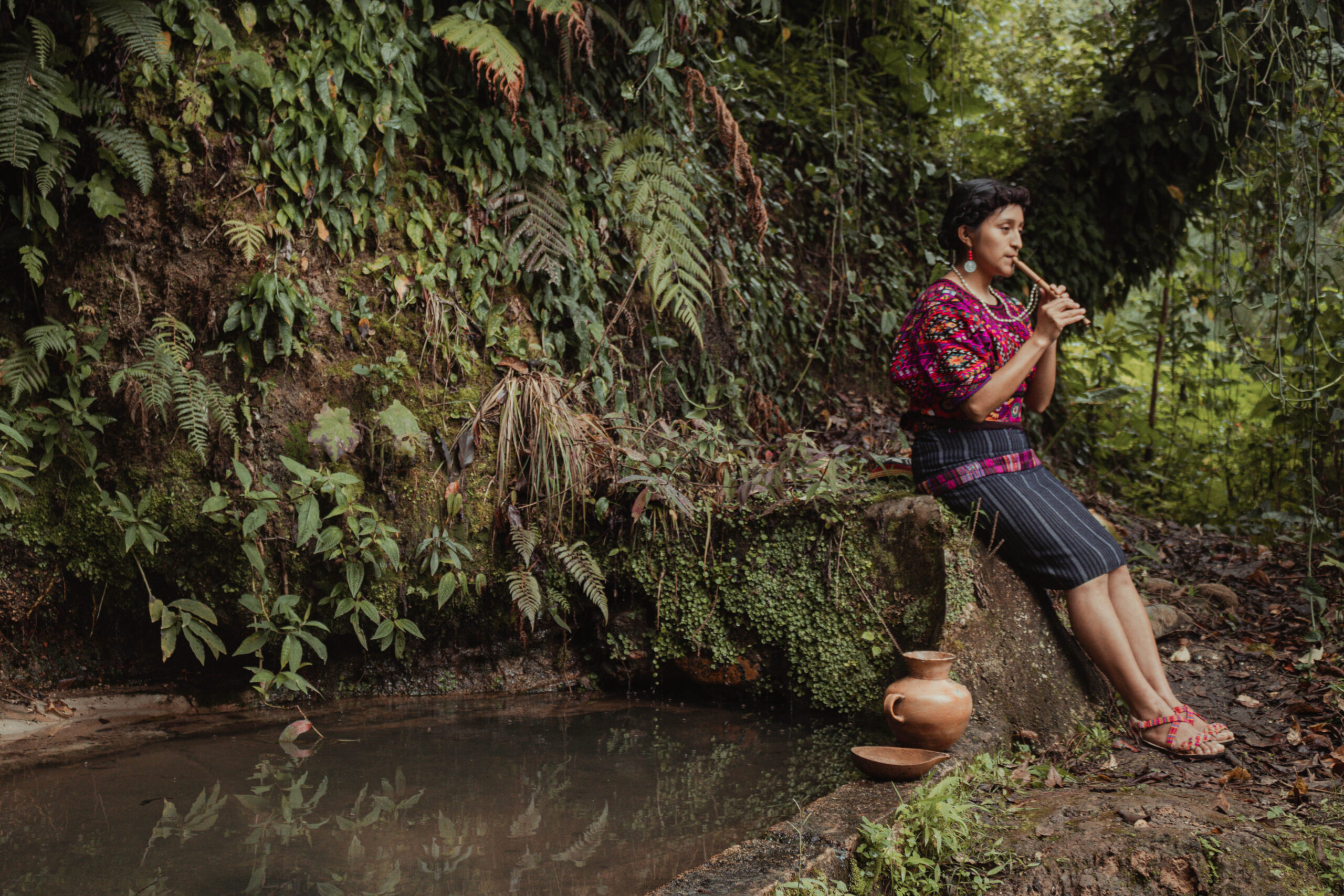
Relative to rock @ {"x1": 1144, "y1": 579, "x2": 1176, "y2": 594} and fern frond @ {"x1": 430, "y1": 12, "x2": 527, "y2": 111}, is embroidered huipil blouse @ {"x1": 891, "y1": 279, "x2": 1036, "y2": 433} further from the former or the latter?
fern frond @ {"x1": 430, "y1": 12, "x2": 527, "y2": 111}

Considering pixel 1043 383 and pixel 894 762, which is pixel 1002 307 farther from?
pixel 894 762

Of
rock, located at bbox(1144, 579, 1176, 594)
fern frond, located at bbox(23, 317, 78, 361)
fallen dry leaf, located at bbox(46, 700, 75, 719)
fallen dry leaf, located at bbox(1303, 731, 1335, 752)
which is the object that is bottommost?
fallen dry leaf, located at bbox(1303, 731, 1335, 752)

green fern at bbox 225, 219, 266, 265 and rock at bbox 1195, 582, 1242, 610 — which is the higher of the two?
green fern at bbox 225, 219, 266, 265

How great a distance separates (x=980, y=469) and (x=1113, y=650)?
0.82 meters

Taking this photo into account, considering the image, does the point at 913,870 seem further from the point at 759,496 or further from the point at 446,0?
the point at 446,0

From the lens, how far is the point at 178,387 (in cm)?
341

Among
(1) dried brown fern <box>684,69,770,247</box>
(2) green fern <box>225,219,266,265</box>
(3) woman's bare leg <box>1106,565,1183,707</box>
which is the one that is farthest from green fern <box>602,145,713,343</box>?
(3) woman's bare leg <box>1106,565,1183,707</box>

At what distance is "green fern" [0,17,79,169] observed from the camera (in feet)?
10.4

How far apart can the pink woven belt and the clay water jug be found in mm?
851

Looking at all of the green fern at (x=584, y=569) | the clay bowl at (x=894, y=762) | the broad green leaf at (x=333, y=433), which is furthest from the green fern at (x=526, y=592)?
the clay bowl at (x=894, y=762)

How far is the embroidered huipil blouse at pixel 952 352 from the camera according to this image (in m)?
3.43

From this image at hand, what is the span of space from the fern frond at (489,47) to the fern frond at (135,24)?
1.06 metres

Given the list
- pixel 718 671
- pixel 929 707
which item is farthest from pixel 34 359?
pixel 929 707

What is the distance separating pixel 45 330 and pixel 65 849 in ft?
6.62
